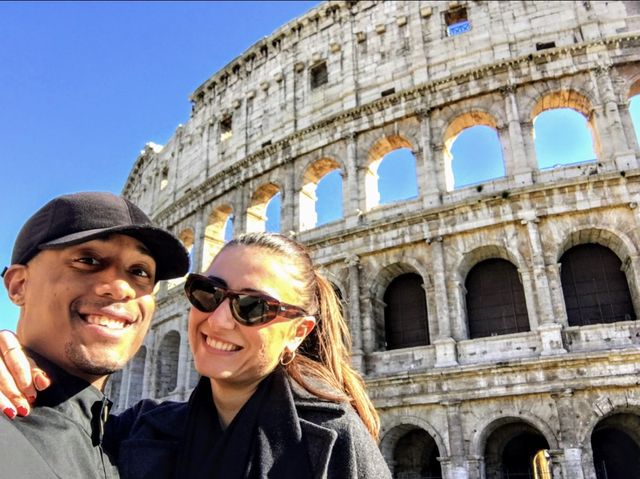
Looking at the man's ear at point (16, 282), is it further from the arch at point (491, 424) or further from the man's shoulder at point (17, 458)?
the arch at point (491, 424)

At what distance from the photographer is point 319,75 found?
60.0ft

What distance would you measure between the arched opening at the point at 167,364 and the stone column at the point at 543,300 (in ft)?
43.4

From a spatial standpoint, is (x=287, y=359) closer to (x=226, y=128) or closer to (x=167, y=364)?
(x=167, y=364)

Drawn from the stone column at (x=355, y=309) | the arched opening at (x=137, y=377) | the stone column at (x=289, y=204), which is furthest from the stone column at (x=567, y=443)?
the arched opening at (x=137, y=377)

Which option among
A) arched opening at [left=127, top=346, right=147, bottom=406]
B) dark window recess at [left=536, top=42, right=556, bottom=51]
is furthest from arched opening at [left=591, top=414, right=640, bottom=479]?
arched opening at [left=127, top=346, right=147, bottom=406]

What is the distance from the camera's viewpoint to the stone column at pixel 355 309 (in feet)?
42.7

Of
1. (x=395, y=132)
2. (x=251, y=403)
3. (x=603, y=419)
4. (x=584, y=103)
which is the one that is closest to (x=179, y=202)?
(x=395, y=132)

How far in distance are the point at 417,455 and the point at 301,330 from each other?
11986mm

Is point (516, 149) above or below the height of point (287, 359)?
above

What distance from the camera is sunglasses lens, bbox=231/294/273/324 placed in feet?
6.99

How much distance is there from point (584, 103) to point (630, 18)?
272 centimetres

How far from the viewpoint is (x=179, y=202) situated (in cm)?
2133

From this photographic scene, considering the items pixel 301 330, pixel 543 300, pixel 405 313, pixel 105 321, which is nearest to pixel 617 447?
pixel 543 300

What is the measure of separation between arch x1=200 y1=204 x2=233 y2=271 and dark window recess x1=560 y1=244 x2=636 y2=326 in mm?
11768
